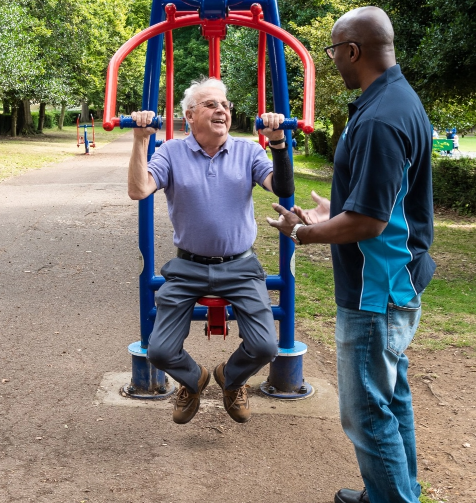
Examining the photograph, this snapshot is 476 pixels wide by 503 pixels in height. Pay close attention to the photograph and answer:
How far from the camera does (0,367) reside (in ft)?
15.3

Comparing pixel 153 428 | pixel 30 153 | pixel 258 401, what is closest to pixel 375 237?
pixel 153 428

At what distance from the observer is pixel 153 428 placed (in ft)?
12.5

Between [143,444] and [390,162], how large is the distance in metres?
2.06

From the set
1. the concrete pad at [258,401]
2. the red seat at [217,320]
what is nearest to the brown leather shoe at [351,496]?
the concrete pad at [258,401]

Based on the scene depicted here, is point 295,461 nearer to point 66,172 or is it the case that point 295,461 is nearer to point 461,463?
point 461,463

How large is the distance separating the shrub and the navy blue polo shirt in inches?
430

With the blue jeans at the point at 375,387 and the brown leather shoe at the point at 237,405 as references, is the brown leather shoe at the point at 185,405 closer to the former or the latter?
the brown leather shoe at the point at 237,405

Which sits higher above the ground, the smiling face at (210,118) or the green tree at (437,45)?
the green tree at (437,45)

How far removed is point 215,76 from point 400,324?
224 centimetres

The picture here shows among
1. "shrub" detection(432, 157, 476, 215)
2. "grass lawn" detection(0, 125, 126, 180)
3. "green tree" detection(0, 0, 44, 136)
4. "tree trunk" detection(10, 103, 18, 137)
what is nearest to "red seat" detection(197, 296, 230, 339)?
"shrub" detection(432, 157, 476, 215)

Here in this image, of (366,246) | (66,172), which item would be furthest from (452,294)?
(66,172)

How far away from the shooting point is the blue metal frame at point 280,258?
395 cm

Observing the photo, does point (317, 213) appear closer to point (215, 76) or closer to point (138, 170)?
point (138, 170)

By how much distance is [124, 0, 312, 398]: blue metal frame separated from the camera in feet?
13.0
